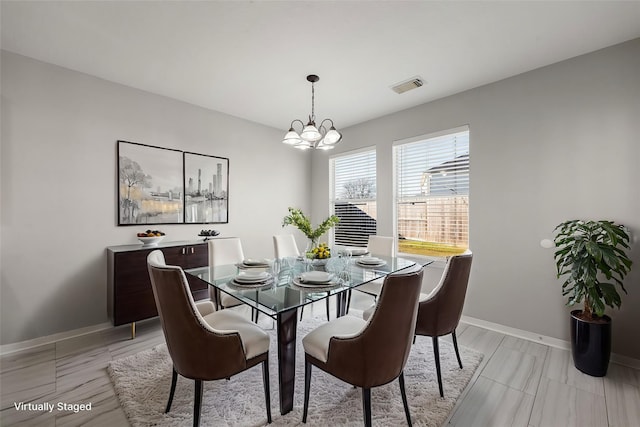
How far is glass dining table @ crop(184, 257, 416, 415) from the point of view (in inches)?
63.5

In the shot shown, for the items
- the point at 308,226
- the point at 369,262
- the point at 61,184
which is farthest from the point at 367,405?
the point at 61,184

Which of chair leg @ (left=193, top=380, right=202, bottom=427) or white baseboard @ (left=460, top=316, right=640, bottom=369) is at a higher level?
chair leg @ (left=193, top=380, right=202, bottom=427)

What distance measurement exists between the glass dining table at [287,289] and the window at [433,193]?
1.13 meters

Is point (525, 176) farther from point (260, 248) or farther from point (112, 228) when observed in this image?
point (112, 228)

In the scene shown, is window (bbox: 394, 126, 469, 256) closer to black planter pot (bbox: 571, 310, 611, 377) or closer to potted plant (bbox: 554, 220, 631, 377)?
potted plant (bbox: 554, 220, 631, 377)

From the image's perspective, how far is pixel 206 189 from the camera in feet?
12.4

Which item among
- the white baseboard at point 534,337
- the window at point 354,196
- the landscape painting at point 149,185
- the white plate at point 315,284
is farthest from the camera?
the window at point 354,196

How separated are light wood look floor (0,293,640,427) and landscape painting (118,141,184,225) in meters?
1.38

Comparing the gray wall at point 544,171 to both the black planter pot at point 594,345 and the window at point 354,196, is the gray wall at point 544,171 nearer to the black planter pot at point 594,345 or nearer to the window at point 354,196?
the black planter pot at point 594,345

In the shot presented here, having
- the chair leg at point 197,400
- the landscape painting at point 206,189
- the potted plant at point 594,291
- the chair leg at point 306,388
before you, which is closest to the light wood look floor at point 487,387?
the potted plant at point 594,291

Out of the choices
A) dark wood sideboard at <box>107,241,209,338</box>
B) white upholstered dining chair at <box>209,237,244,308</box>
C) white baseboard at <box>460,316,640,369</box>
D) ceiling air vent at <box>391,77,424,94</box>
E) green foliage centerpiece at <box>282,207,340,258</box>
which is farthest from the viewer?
ceiling air vent at <box>391,77,424,94</box>

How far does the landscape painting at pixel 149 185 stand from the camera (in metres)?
3.10

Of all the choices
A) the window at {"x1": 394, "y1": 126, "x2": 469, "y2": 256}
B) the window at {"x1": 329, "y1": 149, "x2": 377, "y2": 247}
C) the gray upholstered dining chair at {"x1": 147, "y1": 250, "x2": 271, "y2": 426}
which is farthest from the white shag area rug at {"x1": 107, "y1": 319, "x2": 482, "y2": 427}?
the window at {"x1": 329, "y1": 149, "x2": 377, "y2": 247}

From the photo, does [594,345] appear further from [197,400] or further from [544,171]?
[197,400]
